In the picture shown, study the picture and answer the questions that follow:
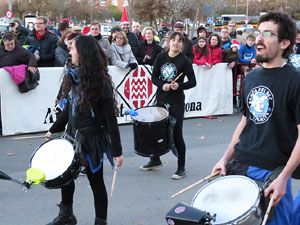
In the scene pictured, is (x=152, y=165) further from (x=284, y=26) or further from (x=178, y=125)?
(x=284, y=26)

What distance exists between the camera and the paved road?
4.88 m

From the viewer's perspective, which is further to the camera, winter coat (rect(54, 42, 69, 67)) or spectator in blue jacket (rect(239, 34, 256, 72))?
spectator in blue jacket (rect(239, 34, 256, 72))

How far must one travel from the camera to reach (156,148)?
20.0ft

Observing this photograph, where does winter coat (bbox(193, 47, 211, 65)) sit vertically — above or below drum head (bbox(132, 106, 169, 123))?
above

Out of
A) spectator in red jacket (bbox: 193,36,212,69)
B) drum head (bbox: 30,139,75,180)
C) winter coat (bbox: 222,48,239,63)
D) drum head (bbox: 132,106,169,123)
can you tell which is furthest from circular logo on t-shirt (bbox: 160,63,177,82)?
winter coat (bbox: 222,48,239,63)

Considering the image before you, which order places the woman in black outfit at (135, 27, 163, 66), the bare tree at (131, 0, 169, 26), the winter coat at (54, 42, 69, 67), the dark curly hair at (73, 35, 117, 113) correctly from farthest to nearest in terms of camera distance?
1. the bare tree at (131, 0, 169, 26)
2. the woman in black outfit at (135, 27, 163, 66)
3. the winter coat at (54, 42, 69, 67)
4. the dark curly hair at (73, 35, 117, 113)

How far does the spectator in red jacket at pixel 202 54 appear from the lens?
1024 centimetres

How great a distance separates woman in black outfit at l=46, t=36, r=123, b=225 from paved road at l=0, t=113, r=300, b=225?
2.67 ft

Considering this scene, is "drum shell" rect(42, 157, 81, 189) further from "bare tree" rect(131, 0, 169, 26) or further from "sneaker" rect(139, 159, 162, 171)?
"bare tree" rect(131, 0, 169, 26)

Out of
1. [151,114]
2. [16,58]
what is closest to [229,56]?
[16,58]

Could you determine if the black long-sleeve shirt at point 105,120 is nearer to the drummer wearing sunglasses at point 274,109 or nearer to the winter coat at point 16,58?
the drummer wearing sunglasses at point 274,109

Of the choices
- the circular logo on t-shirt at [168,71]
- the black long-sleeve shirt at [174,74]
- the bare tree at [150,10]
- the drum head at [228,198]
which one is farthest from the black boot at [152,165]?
the bare tree at [150,10]

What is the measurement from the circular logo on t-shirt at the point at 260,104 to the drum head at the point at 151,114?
304cm

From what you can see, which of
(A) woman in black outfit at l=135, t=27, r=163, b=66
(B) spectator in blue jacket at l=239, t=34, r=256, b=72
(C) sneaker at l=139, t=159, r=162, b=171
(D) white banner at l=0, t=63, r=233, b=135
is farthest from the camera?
(B) spectator in blue jacket at l=239, t=34, r=256, b=72
